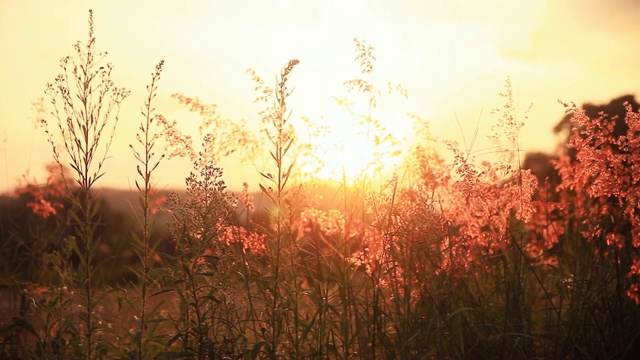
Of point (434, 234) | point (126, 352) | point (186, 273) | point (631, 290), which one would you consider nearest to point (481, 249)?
point (434, 234)

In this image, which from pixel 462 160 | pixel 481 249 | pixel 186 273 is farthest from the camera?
pixel 481 249

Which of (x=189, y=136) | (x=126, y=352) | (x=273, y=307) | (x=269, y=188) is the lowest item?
(x=126, y=352)

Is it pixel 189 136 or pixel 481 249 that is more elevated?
pixel 189 136

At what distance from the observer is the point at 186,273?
4.15 m

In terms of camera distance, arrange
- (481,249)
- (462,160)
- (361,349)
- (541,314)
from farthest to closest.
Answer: (541,314)
(481,249)
(462,160)
(361,349)

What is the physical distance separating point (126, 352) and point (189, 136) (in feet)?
4.86

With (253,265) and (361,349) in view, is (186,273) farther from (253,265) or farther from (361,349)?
(361,349)

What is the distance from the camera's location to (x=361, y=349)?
4.43 m

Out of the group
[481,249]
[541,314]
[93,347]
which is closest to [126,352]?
[93,347]

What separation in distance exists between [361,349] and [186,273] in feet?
3.69

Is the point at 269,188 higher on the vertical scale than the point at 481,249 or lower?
higher

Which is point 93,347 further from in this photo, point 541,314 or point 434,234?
point 541,314

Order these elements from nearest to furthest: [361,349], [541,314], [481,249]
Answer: [361,349] < [481,249] < [541,314]

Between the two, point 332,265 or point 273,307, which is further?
point 332,265
